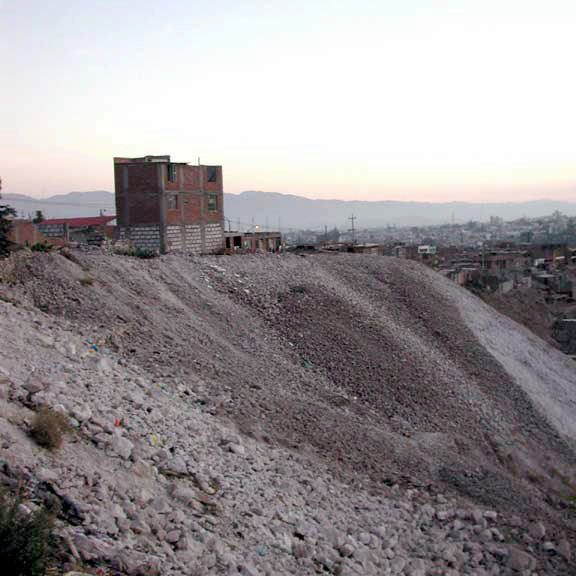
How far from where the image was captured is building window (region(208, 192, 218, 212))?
31516mm

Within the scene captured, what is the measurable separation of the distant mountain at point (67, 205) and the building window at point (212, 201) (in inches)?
571

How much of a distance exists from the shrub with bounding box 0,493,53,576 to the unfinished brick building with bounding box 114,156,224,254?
2149 centimetres

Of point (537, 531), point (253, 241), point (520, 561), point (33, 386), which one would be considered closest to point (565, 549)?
point (537, 531)

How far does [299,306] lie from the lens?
62.3 ft

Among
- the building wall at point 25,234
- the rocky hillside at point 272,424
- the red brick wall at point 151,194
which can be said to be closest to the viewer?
the rocky hillside at point 272,424

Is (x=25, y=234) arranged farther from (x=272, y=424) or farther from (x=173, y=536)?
(x=173, y=536)

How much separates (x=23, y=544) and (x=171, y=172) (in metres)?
23.8

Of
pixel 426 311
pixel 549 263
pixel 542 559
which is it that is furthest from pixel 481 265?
pixel 542 559

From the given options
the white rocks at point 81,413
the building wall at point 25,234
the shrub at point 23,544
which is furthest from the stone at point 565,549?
the building wall at point 25,234

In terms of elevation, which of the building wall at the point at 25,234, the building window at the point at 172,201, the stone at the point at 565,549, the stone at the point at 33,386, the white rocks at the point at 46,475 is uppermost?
the building window at the point at 172,201

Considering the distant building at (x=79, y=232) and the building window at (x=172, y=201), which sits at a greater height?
the building window at (x=172, y=201)

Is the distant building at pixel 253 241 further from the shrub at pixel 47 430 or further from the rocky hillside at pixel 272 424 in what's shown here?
the shrub at pixel 47 430

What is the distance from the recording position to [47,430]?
26.2 ft

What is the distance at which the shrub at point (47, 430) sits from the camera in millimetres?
7910
